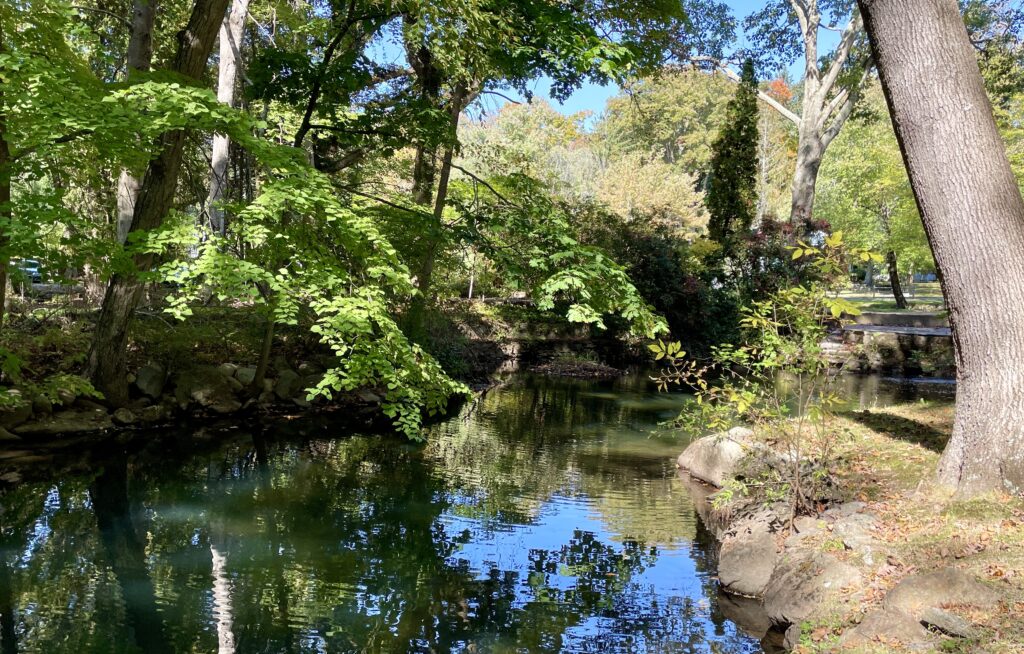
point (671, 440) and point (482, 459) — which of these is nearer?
point (482, 459)

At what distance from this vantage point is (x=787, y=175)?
3575cm

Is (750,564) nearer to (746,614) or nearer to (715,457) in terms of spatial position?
(746,614)

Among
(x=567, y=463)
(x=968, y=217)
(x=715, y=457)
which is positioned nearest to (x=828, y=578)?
(x=968, y=217)

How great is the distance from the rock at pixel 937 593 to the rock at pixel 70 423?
8.52 m

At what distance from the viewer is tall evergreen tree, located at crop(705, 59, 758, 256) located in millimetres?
20281

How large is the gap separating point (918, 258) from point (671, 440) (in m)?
20.7

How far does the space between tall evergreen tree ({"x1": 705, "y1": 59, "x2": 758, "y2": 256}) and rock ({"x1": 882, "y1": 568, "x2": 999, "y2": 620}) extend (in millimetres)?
17473

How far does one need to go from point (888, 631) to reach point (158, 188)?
24.3 ft

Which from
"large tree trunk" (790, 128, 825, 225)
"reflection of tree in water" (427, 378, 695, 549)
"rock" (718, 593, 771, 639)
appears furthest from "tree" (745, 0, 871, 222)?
"rock" (718, 593, 771, 639)

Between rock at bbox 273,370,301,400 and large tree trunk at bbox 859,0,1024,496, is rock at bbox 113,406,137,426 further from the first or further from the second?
large tree trunk at bbox 859,0,1024,496

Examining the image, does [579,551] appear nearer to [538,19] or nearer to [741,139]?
[538,19]

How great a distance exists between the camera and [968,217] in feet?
14.5

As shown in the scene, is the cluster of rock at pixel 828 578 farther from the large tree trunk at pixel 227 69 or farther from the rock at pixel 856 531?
the large tree trunk at pixel 227 69

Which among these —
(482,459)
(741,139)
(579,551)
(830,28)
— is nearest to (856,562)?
(579,551)
